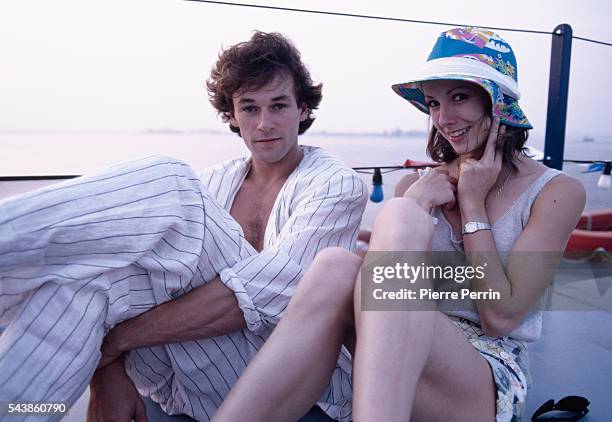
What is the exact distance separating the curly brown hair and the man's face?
29mm

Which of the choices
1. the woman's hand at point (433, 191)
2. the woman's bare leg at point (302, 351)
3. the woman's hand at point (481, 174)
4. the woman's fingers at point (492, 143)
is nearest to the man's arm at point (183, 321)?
the woman's bare leg at point (302, 351)

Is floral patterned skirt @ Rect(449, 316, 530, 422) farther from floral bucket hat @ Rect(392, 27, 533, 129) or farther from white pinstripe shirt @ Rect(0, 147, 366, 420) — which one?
floral bucket hat @ Rect(392, 27, 533, 129)

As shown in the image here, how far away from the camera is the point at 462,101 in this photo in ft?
4.41

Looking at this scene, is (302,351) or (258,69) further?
(258,69)

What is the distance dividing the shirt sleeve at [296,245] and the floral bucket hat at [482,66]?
0.39 meters

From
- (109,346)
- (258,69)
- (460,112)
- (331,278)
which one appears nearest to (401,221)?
(331,278)

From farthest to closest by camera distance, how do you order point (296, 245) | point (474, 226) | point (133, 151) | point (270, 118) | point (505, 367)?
point (133, 151) → point (270, 118) → point (296, 245) → point (474, 226) → point (505, 367)

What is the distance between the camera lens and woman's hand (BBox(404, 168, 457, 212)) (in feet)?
4.31

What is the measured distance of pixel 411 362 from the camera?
0.92 metres

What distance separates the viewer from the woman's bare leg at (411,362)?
881 mm

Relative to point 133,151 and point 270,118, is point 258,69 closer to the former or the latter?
point 270,118

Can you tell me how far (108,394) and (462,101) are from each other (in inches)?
43.6

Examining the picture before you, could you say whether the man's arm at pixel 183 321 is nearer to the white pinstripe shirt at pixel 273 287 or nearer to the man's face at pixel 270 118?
the white pinstripe shirt at pixel 273 287

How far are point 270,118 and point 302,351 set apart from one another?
980 mm
